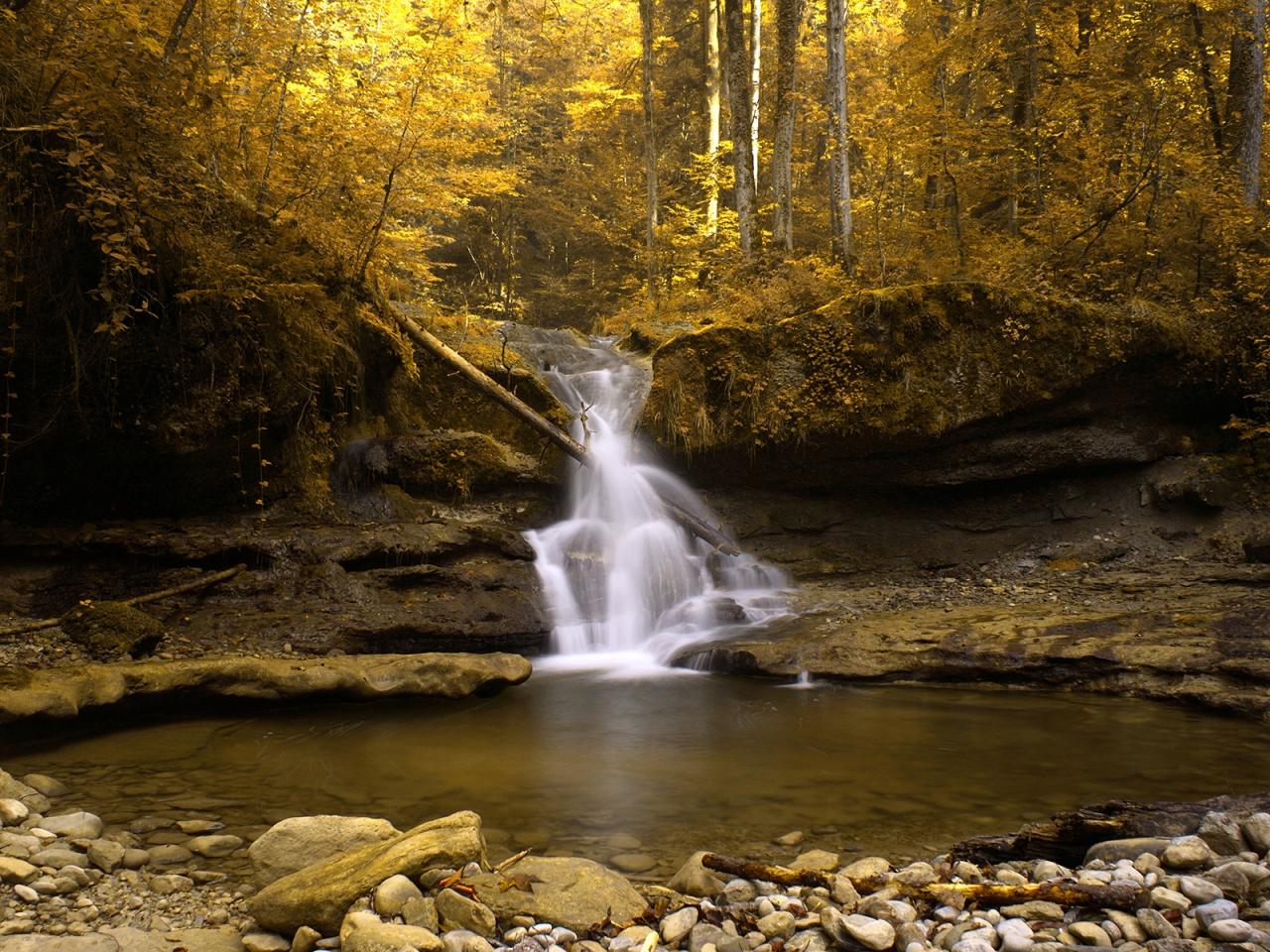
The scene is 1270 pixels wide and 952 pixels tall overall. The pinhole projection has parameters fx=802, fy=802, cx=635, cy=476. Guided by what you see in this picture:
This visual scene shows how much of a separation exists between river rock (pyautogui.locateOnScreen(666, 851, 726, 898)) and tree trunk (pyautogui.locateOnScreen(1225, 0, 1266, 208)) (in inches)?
497

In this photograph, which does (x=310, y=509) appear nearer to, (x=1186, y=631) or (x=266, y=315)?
(x=266, y=315)

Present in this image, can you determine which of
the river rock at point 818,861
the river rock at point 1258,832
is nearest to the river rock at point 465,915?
the river rock at point 818,861

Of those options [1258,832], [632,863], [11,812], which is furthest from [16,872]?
[1258,832]

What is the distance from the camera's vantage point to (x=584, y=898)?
3.19m

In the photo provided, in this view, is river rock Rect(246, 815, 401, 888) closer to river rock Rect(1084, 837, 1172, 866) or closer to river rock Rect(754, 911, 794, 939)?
river rock Rect(754, 911, 794, 939)

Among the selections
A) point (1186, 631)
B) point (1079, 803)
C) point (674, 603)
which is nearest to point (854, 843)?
→ point (1079, 803)

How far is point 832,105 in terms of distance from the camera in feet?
→ 41.9

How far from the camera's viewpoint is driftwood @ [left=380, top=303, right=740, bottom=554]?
36.0ft

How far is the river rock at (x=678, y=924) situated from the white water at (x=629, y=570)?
5.63 m

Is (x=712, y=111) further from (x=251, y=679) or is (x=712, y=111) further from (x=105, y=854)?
(x=105, y=854)

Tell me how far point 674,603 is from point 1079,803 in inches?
236

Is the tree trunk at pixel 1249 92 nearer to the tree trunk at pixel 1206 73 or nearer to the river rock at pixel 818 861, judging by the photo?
the tree trunk at pixel 1206 73

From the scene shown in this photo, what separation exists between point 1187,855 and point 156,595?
822cm

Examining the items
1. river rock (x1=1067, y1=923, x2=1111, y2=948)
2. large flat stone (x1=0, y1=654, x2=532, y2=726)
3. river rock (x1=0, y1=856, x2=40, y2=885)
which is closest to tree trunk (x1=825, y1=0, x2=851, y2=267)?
large flat stone (x1=0, y1=654, x2=532, y2=726)
